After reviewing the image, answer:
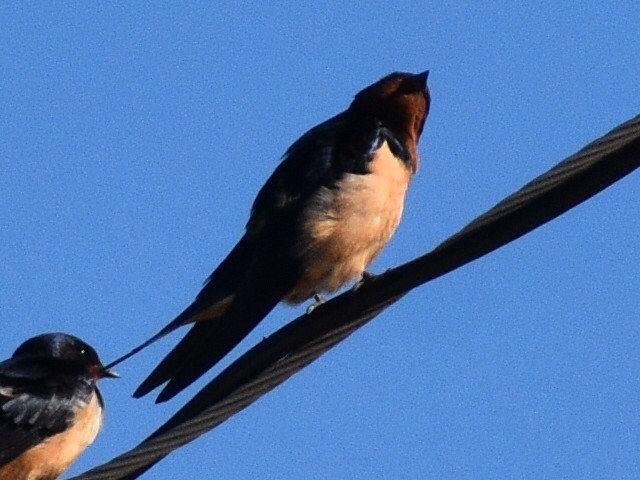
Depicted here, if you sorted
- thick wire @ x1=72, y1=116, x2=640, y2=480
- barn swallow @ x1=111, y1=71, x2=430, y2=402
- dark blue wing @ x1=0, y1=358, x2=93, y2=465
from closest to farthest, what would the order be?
thick wire @ x1=72, y1=116, x2=640, y2=480
barn swallow @ x1=111, y1=71, x2=430, y2=402
dark blue wing @ x1=0, y1=358, x2=93, y2=465

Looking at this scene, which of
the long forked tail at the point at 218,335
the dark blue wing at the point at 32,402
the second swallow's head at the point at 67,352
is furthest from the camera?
the second swallow's head at the point at 67,352

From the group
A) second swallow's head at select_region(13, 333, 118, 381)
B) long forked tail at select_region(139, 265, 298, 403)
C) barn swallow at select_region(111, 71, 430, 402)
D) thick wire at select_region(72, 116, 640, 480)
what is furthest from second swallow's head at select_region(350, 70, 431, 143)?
thick wire at select_region(72, 116, 640, 480)

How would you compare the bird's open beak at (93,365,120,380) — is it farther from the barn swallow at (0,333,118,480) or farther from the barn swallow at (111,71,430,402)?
the barn swallow at (111,71,430,402)

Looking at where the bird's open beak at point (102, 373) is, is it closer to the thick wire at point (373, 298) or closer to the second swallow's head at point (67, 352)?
the second swallow's head at point (67, 352)

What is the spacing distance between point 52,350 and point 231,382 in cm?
314

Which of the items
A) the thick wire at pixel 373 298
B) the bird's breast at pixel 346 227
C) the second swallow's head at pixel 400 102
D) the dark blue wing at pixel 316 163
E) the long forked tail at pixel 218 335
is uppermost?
the second swallow's head at pixel 400 102

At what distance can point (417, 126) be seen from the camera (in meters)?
6.32

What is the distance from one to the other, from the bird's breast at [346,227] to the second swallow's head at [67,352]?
4.08 ft

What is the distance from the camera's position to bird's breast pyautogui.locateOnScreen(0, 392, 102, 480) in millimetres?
6156

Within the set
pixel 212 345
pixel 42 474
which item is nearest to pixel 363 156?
pixel 212 345

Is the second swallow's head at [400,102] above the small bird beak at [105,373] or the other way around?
above

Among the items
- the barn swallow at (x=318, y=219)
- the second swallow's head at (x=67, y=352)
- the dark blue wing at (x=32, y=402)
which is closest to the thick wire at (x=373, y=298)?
the barn swallow at (x=318, y=219)

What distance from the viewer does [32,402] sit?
20.4 ft

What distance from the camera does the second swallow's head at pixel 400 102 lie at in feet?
20.5
